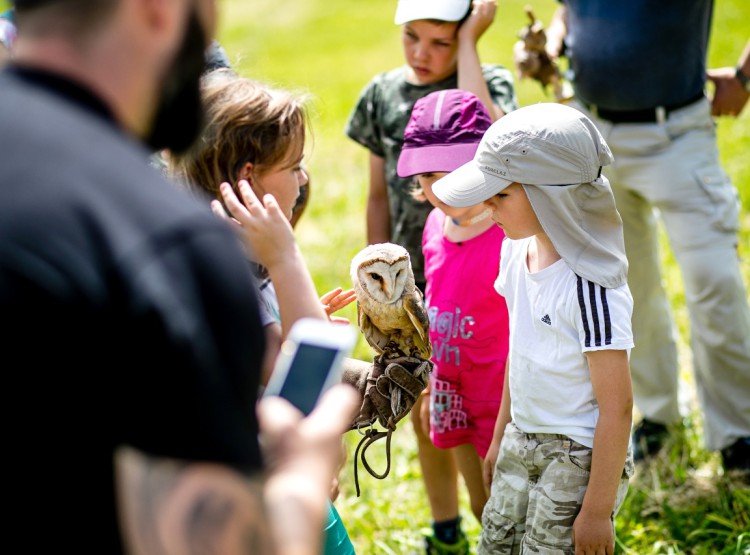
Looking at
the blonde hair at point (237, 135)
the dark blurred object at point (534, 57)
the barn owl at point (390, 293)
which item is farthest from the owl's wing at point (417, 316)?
the dark blurred object at point (534, 57)

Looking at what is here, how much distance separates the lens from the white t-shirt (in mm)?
2232

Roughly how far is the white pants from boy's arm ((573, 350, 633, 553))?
5.04 ft

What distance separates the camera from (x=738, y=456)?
11.9ft

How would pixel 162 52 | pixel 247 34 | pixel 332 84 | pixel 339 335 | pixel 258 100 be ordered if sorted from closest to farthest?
pixel 162 52 < pixel 339 335 < pixel 258 100 < pixel 332 84 < pixel 247 34

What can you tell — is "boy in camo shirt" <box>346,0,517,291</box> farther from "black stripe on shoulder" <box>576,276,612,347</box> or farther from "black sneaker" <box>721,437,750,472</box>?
"black sneaker" <box>721,437,750,472</box>

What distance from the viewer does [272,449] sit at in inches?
48.9

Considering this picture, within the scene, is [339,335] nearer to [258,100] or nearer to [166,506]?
[166,506]

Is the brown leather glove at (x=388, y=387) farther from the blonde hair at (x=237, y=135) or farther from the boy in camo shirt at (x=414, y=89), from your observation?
the boy in camo shirt at (x=414, y=89)

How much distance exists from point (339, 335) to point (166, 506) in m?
0.39

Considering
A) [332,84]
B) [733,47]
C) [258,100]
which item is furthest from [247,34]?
[258,100]

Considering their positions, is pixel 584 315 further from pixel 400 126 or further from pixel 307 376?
pixel 400 126

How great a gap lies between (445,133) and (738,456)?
73.9 inches

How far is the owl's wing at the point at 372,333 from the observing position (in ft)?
7.77

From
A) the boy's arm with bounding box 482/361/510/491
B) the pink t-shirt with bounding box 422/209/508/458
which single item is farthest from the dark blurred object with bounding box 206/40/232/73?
the boy's arm with bounding box 482/361/510/491
